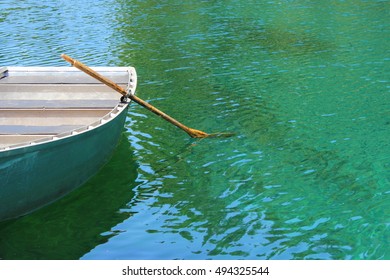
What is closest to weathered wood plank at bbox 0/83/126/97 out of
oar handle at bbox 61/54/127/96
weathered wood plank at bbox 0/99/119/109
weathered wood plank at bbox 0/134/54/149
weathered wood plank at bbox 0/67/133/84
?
weathered wood plank at bbox 0/67/133/84

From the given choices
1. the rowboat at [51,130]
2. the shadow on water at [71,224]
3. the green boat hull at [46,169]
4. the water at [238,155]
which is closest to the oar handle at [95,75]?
the rowboat at [51,130]

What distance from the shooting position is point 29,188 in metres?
9.83

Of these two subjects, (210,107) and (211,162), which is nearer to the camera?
(211,162)

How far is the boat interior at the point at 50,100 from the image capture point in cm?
1152

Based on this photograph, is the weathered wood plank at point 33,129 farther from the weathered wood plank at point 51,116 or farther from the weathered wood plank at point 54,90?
the weathered wood plank at point 54,90

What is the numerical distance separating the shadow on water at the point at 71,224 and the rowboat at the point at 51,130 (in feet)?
0.71

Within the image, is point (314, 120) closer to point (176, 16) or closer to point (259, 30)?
point (259, 30)

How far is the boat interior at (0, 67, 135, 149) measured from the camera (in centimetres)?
1152

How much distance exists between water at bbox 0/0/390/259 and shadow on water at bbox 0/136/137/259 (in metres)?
0.03

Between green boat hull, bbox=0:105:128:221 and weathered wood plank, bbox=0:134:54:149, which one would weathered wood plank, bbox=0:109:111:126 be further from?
weathered wood plank, bbox=0:134:54:149

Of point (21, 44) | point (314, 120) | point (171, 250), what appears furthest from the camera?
point (21, 44)

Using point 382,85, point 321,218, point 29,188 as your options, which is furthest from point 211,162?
point 382,85

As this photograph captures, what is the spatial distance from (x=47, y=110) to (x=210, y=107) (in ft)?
16.0

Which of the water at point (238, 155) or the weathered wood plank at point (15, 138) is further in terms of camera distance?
the weathered wood plank at point (15, 138)
